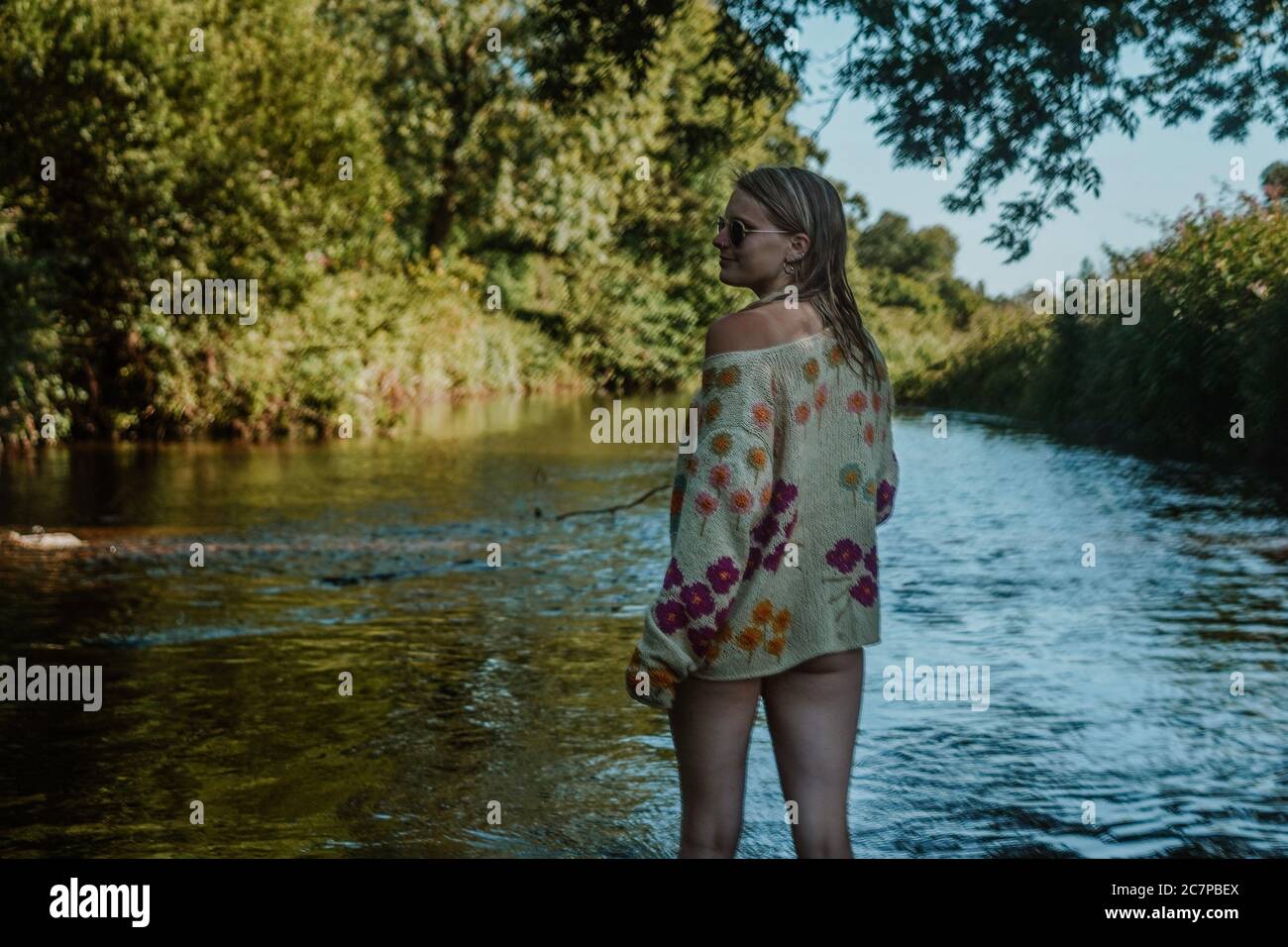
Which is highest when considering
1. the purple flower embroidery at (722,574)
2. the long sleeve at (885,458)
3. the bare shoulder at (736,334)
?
the bare shoulder at (736,334)

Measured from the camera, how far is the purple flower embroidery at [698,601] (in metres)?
3.58

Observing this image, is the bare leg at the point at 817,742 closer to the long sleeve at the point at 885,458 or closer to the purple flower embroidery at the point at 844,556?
the purple flower embroidery at the point at 844,556

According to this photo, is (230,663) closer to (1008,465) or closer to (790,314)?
(790,314)

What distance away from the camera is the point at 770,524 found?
12.2 feet

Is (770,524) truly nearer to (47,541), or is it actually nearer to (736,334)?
(736,334)

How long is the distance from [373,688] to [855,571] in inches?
212

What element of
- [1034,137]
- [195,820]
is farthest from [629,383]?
[195,820]

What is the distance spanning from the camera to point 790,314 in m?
3.71

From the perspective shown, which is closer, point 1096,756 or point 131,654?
point 1096,756
